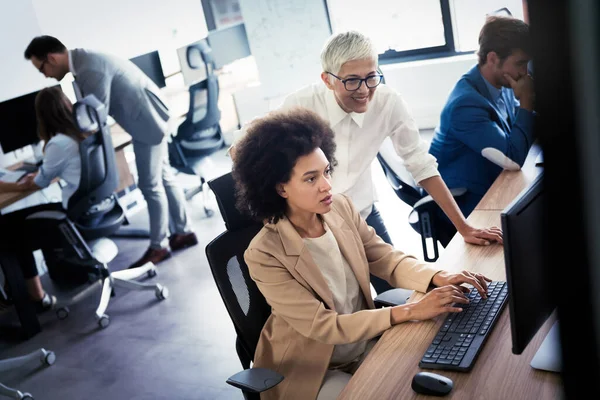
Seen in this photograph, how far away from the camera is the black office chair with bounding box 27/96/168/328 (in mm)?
3678

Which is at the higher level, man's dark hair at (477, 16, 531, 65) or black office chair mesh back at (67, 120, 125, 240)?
man's dark hair at (477, 16, 531, 65)

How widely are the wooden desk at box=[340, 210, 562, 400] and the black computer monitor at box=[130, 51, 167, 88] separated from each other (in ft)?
13.4

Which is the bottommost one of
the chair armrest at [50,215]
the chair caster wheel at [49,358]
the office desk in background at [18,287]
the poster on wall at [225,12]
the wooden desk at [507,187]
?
the chair caster wheel at [49,358]

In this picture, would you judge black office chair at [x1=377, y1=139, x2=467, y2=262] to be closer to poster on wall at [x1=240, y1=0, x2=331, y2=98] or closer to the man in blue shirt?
the man in blue shirt

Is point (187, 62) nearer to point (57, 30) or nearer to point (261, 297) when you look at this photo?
point (57, 30)

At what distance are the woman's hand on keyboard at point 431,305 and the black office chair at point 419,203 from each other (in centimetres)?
90

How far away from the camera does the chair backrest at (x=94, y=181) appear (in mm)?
3660

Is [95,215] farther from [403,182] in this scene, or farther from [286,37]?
[286,37]

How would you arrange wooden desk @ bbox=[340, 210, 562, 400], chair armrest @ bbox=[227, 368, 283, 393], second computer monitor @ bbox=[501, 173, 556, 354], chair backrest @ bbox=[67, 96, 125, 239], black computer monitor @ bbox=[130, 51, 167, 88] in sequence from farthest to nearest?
1. black computer monitor @ bbox=[130, 51, 167, 88]
2. chair backrest @ bbox=[67, 96, 125, 239]
3. chair armrest @ bbox=[227, 368, 283, 393]
4. wooden desk @ bbox=[340, 210, 562, 400]
5. second computer monitor @ bbox=[501, 173, 556, 354]

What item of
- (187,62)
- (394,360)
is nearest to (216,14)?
(187,62)

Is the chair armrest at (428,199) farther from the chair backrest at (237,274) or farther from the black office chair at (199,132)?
the black office chair at (199,132)

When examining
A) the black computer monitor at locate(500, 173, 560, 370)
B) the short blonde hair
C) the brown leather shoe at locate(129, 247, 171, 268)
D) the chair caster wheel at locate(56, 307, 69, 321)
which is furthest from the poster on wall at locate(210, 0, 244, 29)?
Result: the black computer monitor at locate(500, 173, 560, 370)

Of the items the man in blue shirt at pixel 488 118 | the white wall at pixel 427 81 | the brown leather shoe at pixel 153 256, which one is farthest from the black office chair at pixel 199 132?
the man in blue shirt at pixel 488 118

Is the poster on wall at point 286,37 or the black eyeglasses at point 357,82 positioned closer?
the black eyeglasses at point 357,82
